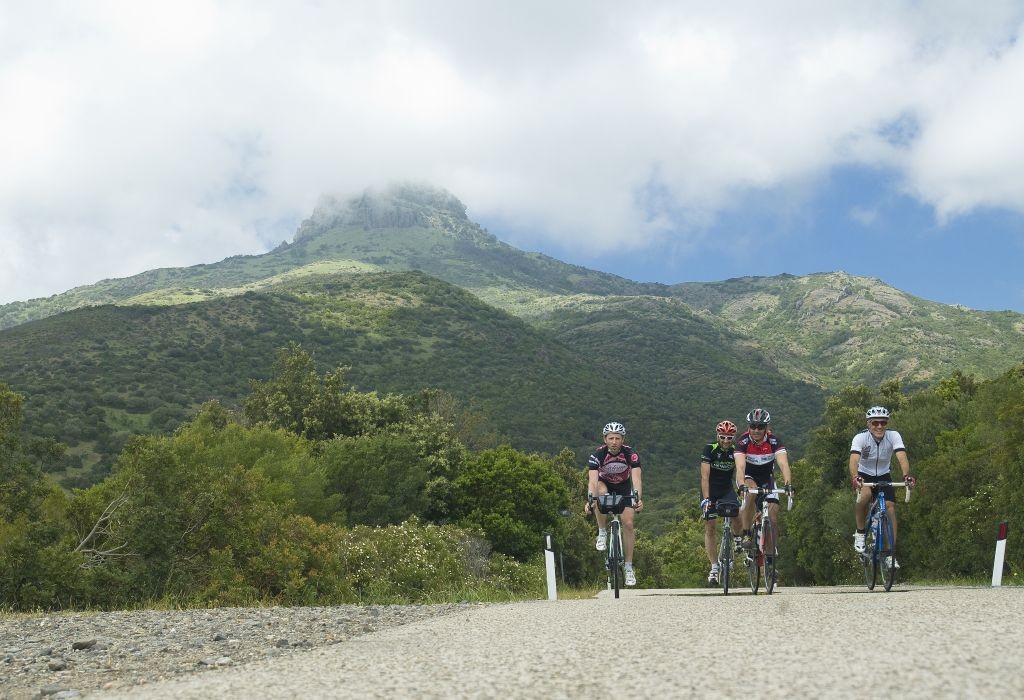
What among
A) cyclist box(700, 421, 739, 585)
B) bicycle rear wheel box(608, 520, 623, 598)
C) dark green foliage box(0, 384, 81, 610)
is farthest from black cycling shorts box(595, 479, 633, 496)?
dark green foliage box(0, 384, 81, 610)

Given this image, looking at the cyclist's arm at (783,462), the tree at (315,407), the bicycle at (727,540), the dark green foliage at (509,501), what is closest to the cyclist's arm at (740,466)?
the cyclist's arm at (783,462)

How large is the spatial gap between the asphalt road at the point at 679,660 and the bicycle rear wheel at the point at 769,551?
12.7 ft

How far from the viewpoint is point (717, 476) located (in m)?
12.6

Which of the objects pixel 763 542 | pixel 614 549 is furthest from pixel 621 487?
pixel 763 542

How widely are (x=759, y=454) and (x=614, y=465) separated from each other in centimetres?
203

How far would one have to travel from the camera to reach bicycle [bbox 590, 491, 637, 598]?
494 inches

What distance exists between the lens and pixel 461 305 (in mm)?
193250

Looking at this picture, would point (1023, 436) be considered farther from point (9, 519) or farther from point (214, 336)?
point (214, 336)

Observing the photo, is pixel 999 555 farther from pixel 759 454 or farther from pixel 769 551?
pixel 759 454

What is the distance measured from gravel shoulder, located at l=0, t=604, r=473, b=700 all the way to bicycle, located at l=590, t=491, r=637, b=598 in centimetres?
308

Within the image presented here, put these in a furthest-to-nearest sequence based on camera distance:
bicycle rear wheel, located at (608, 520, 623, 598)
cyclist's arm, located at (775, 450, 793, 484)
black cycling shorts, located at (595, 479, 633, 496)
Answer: bicycle rear wheel, located at (608, 520, 623, 598) → black cycling shorts, located at (595, 479, 633, 496) → cyclist's arm, located at (775, 450, 793, 484)

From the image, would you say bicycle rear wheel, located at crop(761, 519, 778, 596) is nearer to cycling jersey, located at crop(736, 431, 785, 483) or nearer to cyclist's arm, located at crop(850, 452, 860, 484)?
cycling jersey, located at crop(736, 431, 785, 483)

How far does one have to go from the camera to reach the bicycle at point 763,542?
12.0m

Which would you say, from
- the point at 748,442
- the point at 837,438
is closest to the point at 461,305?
the point at 837,438
